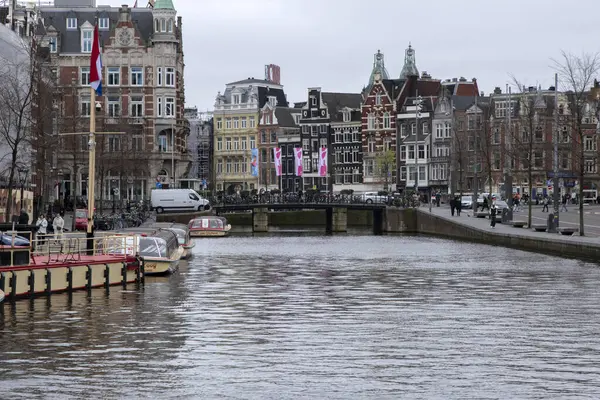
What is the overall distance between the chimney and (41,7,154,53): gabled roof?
991 mm

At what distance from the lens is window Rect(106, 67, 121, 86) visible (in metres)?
128

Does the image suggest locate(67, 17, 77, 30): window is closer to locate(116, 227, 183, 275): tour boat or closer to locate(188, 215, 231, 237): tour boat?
locate(188, 215, 231, 237): tour boat

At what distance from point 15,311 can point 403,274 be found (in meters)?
21.2

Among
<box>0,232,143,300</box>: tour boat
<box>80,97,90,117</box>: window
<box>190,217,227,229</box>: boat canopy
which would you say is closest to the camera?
<box>0,232,143,300</box>: tour boat

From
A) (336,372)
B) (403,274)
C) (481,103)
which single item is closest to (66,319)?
(336,372)

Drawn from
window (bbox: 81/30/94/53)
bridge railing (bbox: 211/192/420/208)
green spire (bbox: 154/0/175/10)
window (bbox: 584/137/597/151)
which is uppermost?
green spire (bbox: 154/0/175/10)

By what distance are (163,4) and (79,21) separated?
30.0 ft

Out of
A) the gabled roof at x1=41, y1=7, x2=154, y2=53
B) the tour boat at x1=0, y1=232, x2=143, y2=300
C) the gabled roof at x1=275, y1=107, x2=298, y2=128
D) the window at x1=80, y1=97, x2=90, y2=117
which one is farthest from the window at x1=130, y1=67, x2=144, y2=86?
the tour boat at x1=0, y1=232, x2=143, y2=300

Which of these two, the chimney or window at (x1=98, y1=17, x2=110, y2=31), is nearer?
the chimney

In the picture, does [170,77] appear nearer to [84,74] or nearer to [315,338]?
[84,74]

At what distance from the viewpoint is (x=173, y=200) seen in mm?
110750

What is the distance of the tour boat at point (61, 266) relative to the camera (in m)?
36.9

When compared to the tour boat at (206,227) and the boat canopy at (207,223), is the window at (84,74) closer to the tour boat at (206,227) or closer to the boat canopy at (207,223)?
the tour boat at (206,227)

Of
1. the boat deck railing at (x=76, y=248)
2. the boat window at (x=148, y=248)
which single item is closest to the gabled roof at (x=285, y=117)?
the boat deck railing at (x=76, y=248)
